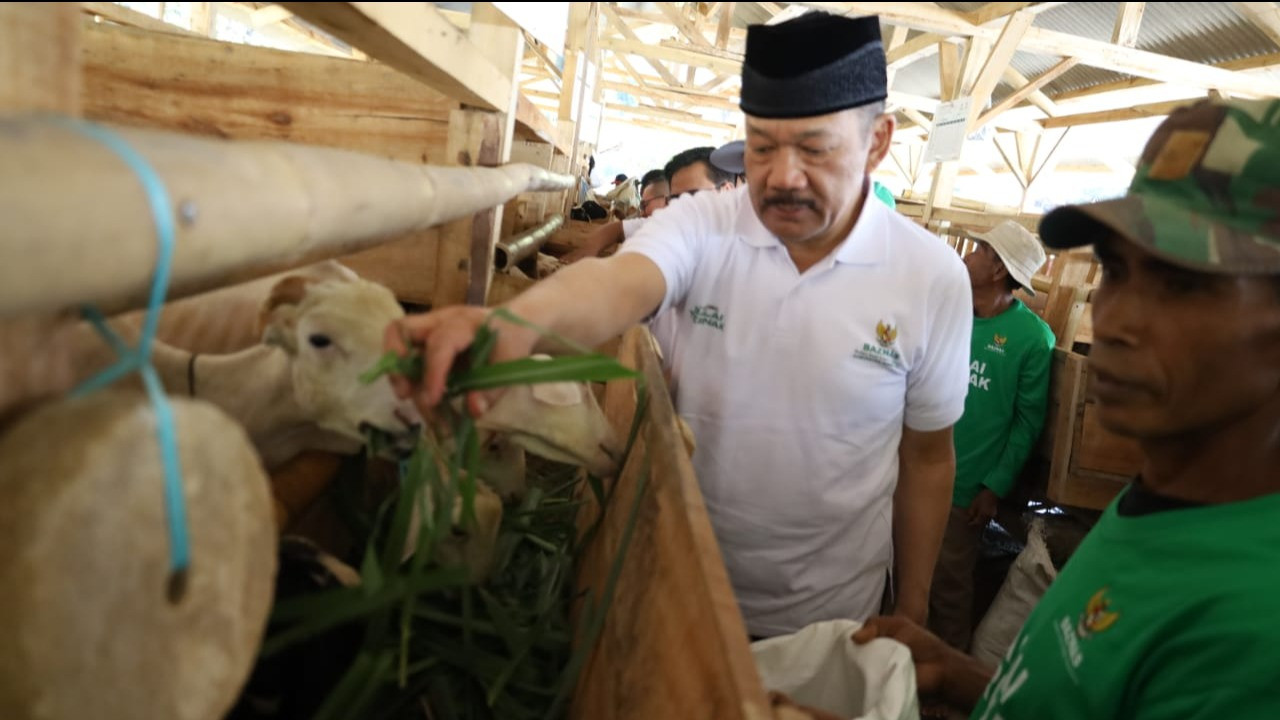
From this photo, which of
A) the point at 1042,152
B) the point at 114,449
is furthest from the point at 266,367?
the point at 1042,152

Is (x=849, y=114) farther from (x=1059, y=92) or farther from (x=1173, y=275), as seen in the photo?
(x=1059, y=92)

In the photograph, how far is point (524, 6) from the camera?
57 centimetres

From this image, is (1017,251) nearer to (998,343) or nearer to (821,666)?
(998,343)

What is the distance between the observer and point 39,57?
510 mm

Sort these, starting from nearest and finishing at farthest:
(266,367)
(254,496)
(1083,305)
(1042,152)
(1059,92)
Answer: (254,496)
(266,367)
(1083,305)
(1059,92)
(1042,152)

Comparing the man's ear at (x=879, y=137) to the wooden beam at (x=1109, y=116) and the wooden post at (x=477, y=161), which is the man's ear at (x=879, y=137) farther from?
the wooden beam at (x=1109, y=116)

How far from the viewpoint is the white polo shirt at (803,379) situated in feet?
5.72

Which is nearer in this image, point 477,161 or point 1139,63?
point 477,161

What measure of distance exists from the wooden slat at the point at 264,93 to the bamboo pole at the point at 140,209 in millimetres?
1008

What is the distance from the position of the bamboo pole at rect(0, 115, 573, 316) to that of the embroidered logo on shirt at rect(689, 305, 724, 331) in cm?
111

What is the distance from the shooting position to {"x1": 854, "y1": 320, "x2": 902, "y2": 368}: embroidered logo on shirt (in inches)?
68.1

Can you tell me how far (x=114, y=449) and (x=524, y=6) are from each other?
40cm

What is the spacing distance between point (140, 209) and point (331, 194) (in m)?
0.27

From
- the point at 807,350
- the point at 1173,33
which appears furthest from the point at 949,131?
the point at 1173,33
